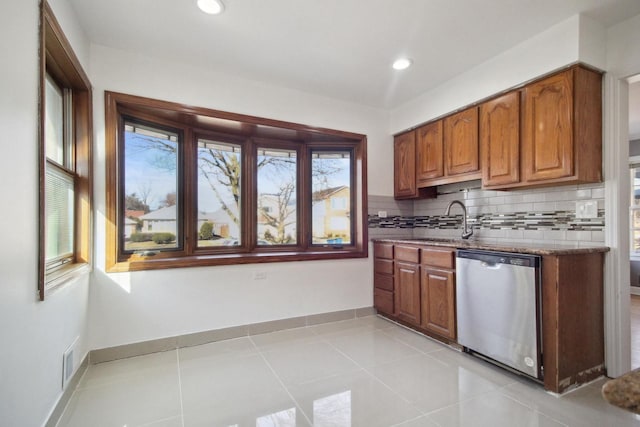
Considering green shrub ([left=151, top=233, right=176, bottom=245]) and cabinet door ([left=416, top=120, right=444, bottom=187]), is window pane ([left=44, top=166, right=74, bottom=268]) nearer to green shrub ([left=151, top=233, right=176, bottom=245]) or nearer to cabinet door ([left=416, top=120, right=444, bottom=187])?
green shrub ([left=151, top=233, right=176, bottom=245])

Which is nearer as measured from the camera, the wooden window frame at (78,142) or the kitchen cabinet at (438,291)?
the wooden window frame at (78,142)

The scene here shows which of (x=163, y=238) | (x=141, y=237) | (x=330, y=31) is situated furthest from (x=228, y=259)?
(x=330, y=31)

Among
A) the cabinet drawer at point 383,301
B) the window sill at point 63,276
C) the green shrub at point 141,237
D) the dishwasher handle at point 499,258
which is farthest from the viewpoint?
the cabinet drawer at point 383,301

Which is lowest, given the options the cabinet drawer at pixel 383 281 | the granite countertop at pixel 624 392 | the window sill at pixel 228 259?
the cabinet drawer at pixel 383 281

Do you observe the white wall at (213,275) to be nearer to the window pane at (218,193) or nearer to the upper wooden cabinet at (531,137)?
the window pane at (218,193)

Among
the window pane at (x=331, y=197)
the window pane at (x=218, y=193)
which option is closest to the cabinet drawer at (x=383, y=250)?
the window pane at (x=331, y=197)

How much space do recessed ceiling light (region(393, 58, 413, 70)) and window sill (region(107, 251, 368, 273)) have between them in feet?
6.34

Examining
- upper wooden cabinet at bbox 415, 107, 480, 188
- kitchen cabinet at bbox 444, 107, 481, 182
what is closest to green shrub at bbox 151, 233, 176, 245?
upper wooden cabinet at bbox 415, 107, 480, 188

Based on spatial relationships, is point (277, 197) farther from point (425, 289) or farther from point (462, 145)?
point (462, 145)

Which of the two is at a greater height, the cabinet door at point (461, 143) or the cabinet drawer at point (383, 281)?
the cabinet door at point (461, 143)

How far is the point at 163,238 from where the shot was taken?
2.90 metres

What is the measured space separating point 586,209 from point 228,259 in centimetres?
299

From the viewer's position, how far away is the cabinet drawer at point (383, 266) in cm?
339

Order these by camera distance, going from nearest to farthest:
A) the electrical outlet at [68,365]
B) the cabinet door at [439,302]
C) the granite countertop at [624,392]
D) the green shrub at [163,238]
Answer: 1. the granite countertop at [624,392]
2. the electrical outlet at [68,365]
3. the cabinet door at [439,302]
4. the green shrub at [163,238]
